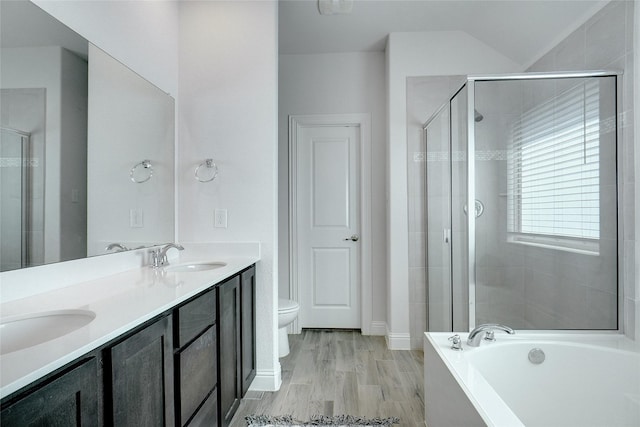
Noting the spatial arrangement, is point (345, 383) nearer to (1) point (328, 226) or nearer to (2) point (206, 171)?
(1) point (328, 226)

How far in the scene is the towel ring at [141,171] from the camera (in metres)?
1.78

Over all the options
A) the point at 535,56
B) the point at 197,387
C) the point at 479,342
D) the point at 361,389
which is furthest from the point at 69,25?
the point at 535,56

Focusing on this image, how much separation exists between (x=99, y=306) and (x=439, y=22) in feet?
10.0

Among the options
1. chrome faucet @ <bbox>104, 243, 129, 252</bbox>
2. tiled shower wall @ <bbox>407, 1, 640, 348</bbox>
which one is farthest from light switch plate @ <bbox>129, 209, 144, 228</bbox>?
tiled shower wall @ <bbox>407, 1, 640, 348</bbox>

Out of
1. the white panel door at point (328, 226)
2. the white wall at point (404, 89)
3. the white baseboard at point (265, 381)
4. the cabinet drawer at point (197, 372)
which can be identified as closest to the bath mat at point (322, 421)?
the white baseboard at point (265, 381)

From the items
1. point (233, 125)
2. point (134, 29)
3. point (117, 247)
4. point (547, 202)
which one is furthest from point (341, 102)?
point (117, 247)

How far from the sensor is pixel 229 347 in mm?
1704

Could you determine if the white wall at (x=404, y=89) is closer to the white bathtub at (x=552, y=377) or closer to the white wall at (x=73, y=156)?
the white bathtub at (x=552, y=377)

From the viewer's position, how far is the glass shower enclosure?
6.07ft

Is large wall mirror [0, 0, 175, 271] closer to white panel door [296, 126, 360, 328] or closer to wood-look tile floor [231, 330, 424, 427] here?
wood-look tile floor [231, 330, 424, 427]

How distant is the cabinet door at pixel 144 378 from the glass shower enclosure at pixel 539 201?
1609 mm

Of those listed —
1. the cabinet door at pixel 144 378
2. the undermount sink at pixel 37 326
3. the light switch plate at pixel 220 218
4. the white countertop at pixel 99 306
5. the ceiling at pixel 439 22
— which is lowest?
the cabinet door at pixel 144 378

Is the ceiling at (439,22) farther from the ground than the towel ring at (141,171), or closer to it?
farther from the ground

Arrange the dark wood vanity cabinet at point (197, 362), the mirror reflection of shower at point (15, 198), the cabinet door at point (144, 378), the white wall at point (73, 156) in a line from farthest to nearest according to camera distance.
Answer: the white wall at point (73, 156), the dark wood vanity cabinet at point (197, 362), the mirror reflection of shower at point (15, 198), the cabinet door at point (144, 378)
